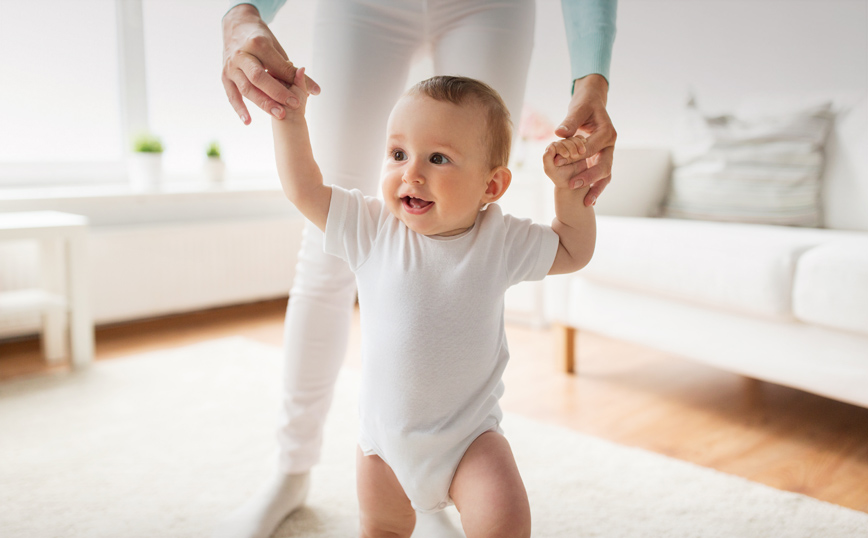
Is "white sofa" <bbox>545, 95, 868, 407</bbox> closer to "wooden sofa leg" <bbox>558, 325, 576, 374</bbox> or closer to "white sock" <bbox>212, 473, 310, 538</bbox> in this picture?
"wooden sofa leg" <bbox>558, 325, 576, 374</bbox>

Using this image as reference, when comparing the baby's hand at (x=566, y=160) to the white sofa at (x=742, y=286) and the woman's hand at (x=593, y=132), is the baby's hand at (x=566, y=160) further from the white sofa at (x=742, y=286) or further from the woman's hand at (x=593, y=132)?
the white sofa at (x=742, y=286)

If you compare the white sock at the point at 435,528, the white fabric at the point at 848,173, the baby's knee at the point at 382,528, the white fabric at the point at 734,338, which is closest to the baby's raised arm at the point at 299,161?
the baby's knee at the point at 382,528

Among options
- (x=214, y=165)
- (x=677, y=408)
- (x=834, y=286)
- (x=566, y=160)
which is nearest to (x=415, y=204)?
(x=566, y=160)

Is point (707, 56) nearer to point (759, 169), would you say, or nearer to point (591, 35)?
point (759, 169)

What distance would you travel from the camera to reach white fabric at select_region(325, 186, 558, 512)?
0.82 m

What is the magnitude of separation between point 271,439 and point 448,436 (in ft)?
2.93

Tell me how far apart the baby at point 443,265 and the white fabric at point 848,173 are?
1.54 metres

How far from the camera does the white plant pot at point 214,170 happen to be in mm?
2908

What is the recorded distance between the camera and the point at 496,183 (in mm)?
847

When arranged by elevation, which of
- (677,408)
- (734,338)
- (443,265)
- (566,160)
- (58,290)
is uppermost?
(566,160)

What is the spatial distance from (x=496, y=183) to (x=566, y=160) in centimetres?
10

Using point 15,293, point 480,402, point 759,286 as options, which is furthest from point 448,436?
point 15,293

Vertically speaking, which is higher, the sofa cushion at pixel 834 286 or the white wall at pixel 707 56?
the white wall at pixel 707 56

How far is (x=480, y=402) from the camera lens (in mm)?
838
